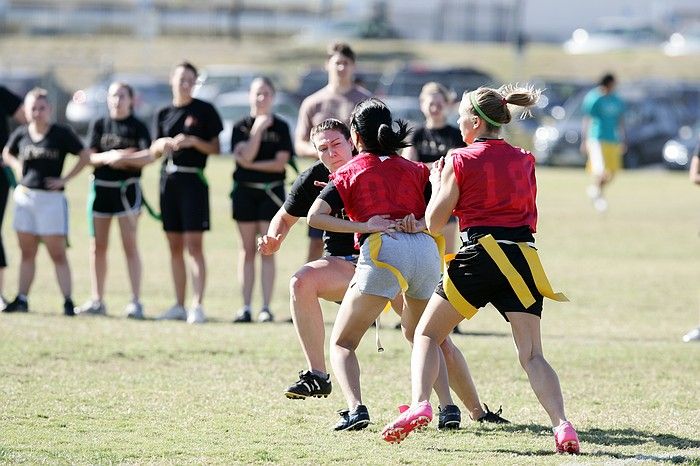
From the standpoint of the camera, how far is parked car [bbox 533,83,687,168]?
33.1 meters

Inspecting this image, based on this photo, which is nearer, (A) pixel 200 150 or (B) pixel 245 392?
(B) pixel 245 392

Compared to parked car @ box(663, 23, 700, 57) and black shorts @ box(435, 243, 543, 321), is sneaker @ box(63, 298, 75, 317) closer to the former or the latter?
black shorts @ box(435, 243, 543, 321)

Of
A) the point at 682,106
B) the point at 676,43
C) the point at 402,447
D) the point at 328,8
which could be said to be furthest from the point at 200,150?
the point at 328,8

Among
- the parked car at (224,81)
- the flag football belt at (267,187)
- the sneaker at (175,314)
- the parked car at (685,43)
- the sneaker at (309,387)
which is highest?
the parked car at (685,43)

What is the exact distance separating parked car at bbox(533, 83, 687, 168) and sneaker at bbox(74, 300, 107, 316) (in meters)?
21.6

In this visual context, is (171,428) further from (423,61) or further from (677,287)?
(423,61)

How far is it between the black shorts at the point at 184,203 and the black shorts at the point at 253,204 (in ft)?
1.00

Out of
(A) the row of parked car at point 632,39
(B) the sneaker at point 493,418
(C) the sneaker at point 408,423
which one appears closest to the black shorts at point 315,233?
(B) the sneaker at point 493,418

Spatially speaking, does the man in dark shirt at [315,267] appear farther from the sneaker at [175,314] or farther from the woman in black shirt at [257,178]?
the sneaker at [175,314]

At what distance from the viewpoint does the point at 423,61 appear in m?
48.8

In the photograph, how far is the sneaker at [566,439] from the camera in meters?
6.72

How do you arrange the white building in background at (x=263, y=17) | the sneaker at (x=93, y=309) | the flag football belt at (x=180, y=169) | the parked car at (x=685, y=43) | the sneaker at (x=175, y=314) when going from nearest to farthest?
the flag football belt at (x=180, y=169)
the sneaker at (x=175, y=314)
the sneaker at (x=93, y=309)
the parked car at (x=685, y=43)
the white building in background at (x=263, y=17)

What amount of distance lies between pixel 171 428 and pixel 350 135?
6.28 feet

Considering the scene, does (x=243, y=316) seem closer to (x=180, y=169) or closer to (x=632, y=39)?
(x=180, y=169)
